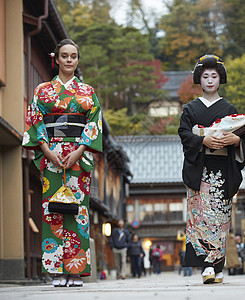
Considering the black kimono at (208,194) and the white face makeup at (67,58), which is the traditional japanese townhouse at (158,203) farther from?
the black kimono at (208,194)

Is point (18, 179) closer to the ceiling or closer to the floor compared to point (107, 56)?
closer to the floor

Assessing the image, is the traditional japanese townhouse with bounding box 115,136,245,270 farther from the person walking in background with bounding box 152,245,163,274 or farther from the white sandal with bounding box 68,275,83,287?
the white sandal with bounding box 68,275,83,287

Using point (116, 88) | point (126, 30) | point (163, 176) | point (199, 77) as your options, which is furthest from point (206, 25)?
point (199, 77)

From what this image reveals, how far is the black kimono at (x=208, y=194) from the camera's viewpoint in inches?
261

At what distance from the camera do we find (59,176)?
695cm

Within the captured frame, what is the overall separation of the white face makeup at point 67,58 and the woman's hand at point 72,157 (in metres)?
0.87

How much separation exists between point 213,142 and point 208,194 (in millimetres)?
511

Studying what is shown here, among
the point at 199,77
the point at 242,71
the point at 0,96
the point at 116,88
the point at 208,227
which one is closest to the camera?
the point at 208,227

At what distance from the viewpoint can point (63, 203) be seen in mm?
6715

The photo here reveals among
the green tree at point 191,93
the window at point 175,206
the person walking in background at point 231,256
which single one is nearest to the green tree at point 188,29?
the green tree at point 191,93

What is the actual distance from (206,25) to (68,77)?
68.1 meters

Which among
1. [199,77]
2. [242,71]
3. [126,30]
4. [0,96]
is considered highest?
[126,30]

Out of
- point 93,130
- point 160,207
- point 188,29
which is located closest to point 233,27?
point 188,29

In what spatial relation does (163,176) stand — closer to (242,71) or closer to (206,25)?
(242,71)
